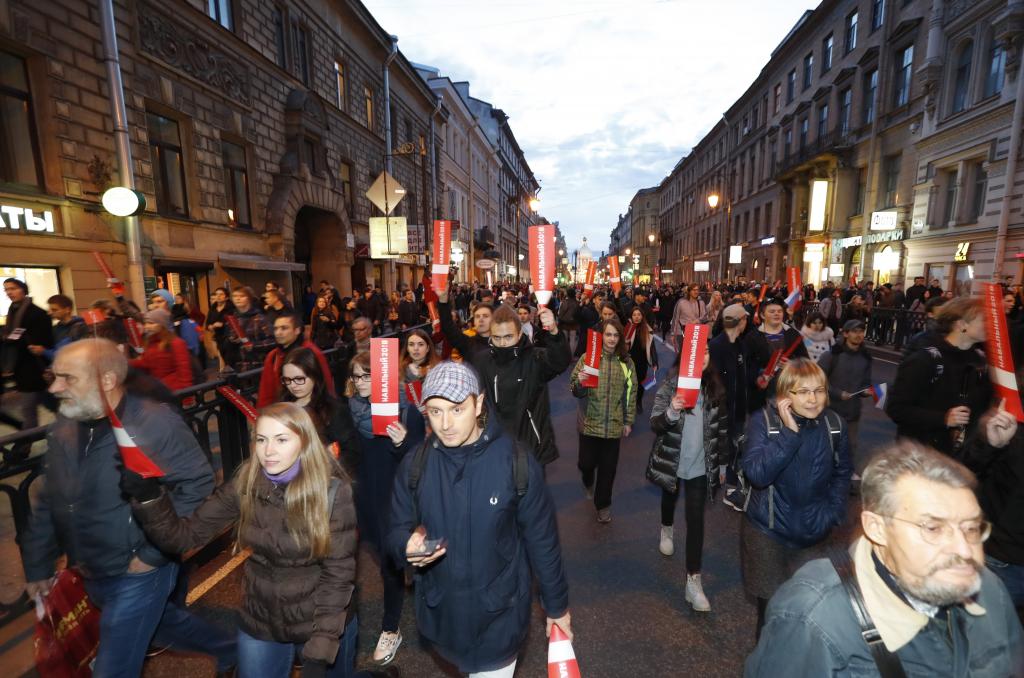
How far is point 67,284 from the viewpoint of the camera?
29.3 feet

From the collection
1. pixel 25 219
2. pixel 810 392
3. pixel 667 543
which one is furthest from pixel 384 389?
pixel 25 219

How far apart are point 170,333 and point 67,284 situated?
5761 millimetres

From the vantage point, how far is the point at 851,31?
84.0 feet

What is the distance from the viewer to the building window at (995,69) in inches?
620

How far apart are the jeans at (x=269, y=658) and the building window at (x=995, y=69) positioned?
2326 centimetres

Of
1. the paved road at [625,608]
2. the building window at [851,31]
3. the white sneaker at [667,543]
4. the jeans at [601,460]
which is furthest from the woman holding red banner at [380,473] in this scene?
the building window at [851,31]

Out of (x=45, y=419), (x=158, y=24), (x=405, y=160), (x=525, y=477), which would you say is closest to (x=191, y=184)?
(x=158, y=24)

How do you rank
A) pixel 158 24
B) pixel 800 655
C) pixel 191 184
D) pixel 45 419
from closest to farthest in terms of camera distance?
pixel 800 655
pixel 45 419
pixel 158 24
pixel 191 184

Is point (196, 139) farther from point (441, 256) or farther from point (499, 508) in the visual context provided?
point (499, 508)

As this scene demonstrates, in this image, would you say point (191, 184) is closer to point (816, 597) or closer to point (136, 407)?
point (136, 407)

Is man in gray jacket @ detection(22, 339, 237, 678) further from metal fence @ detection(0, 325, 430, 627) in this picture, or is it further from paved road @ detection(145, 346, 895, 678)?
paved road @ detection(145, 346, 895, 678)

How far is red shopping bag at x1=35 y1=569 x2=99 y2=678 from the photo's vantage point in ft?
6.77

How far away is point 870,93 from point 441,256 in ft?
94.2

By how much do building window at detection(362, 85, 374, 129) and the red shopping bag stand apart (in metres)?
23.4
